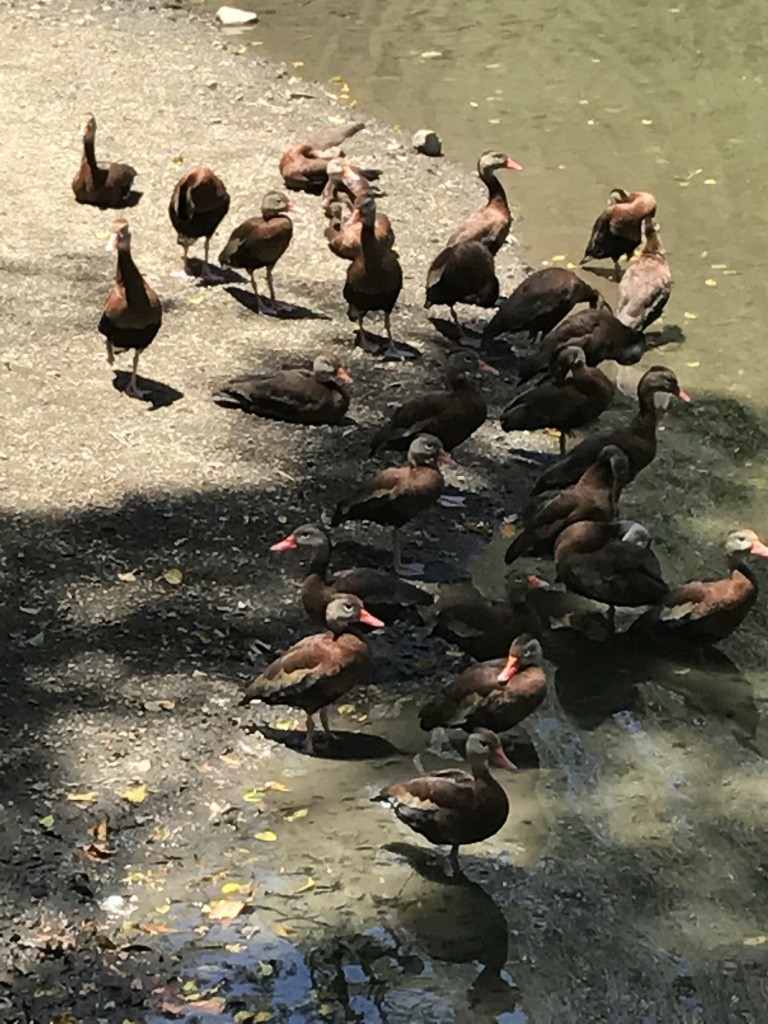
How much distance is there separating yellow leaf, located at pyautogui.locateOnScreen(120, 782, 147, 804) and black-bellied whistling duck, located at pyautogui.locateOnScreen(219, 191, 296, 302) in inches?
208

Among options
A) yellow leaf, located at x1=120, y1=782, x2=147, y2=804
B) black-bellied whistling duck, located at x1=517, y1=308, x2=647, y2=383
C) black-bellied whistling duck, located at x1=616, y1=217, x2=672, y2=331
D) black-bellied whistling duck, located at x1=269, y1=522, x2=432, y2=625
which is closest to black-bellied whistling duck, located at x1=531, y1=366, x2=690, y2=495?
black-bellied whistling duck, located at x1=517, y1=308, x2=647, y2=383

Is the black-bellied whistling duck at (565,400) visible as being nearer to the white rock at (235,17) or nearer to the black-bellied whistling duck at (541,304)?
the black-bellied whistling duck at (541,304)

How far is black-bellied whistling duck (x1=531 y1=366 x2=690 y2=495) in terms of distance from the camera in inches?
348

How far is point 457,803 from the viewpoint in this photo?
6.21 meters

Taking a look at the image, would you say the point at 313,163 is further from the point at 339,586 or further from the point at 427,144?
the point at 339,586

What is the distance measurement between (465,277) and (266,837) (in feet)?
17.2

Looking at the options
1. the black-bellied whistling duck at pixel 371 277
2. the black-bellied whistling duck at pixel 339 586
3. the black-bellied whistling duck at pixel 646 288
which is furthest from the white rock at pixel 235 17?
the black-bellied whistling duck at pixel 339 586

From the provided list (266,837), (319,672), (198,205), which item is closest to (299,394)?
(198,205)

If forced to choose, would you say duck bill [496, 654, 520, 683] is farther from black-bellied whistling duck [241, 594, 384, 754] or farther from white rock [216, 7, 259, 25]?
white rock [216, 7, 259, 25]

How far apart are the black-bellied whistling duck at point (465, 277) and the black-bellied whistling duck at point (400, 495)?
8.38ft

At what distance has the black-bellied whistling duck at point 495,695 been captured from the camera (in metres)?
6.94

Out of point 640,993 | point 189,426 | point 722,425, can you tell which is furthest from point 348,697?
point 722,425

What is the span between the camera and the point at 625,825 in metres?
6.65

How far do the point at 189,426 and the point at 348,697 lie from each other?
284 cm
